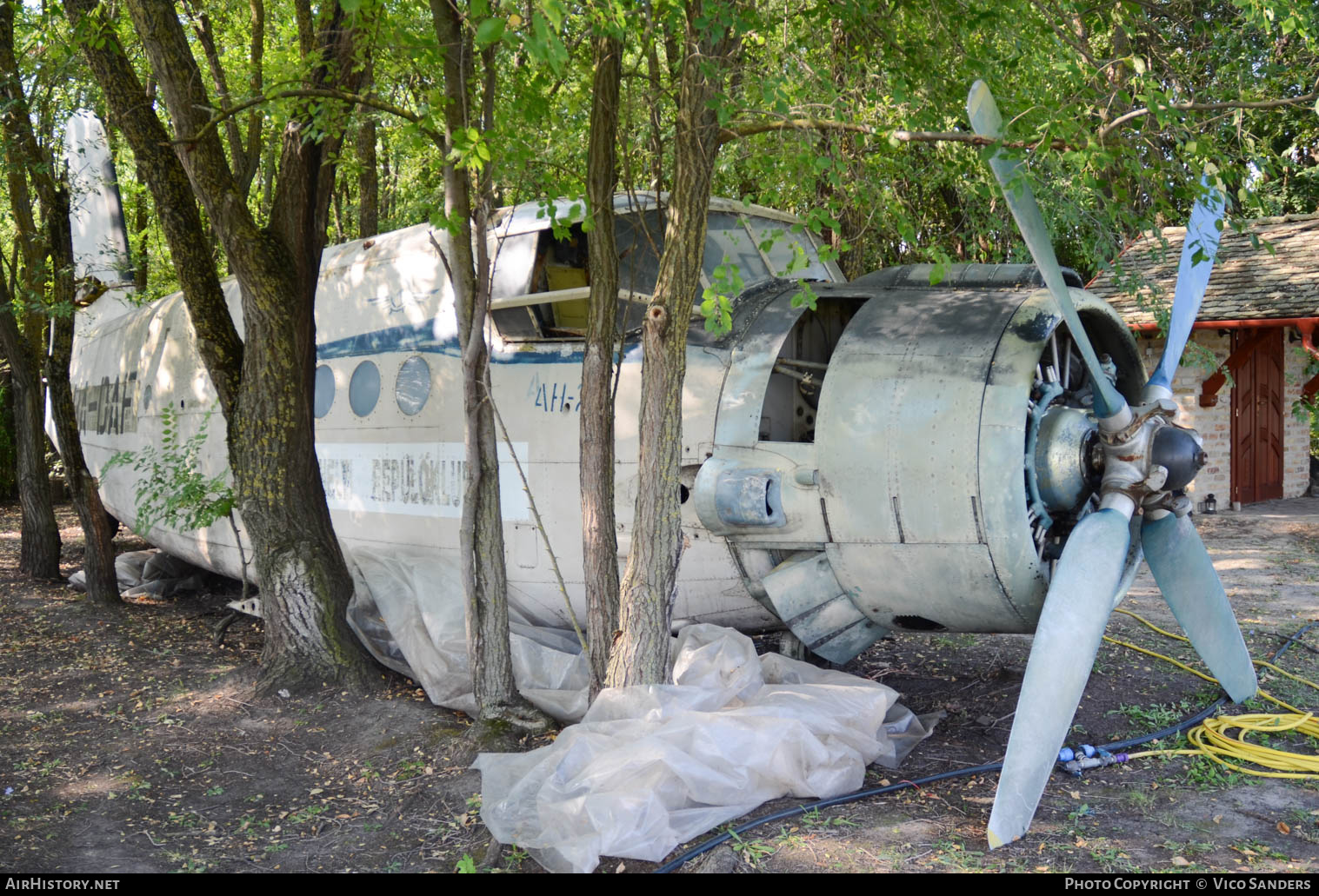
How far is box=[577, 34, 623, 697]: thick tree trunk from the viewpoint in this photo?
5.05 meters

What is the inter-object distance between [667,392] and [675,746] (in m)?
1.55

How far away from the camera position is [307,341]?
6527 mm

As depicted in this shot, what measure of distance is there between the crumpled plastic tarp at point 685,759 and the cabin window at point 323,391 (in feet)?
11.3

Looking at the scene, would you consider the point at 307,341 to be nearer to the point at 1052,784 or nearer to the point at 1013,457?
the point at 1013,457

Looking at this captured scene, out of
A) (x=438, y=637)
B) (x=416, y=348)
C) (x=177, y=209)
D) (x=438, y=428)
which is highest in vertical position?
(x=177, y=209)

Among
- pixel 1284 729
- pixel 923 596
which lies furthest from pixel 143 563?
pixel 1284 729

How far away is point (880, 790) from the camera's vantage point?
4.47 metres

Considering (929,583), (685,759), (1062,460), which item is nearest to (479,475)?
(685,759)

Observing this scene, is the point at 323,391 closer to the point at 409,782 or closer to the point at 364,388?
the point at 364,388

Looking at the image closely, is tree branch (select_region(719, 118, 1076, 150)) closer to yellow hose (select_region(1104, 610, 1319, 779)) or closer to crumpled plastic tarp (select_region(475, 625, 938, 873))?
crumpled plastic tarp (select_region(475, 625, 938, 873))

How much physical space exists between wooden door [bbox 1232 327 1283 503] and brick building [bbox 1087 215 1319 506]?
0.05ft

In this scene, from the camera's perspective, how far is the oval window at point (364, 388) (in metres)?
6.81

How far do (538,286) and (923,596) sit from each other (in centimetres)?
273

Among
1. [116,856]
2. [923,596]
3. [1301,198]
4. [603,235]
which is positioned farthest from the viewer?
[1301,198]
